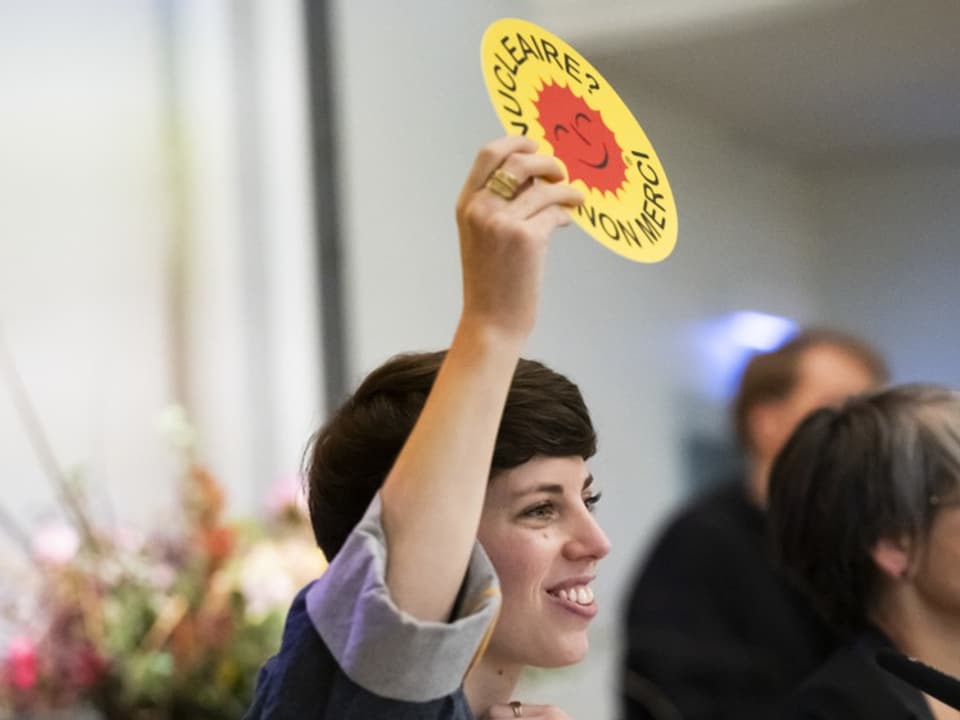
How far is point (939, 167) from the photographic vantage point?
3.99 feet

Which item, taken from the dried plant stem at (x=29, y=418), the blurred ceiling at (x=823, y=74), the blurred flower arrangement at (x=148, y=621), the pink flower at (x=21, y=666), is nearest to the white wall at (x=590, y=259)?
the blurred ceiling at (x=823, y=74)

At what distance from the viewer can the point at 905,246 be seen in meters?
1.42

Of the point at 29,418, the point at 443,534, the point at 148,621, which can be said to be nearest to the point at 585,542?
the point at 443,534

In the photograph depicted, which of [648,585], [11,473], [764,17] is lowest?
[648,585]

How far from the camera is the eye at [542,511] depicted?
80 cm

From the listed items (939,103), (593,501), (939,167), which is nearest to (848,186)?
(939,167)

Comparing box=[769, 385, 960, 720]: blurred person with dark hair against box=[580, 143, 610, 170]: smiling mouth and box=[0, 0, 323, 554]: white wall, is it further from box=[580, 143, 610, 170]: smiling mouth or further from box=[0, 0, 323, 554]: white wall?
box=[0, 0, 323, 554]: white wall

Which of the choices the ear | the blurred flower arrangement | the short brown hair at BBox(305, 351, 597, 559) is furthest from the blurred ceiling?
the blurred flower arrangement

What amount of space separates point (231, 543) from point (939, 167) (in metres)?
0.93

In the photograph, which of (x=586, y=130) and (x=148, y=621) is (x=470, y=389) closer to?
(x=586, y=130)

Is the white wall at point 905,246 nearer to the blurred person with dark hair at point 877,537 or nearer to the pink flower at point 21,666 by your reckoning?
the blurred person with dark hair at point 877,537

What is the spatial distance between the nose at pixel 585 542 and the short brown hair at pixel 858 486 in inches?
16.8

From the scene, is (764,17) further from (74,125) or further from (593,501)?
(74,125)

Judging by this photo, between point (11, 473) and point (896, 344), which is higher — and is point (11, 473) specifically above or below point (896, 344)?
below
